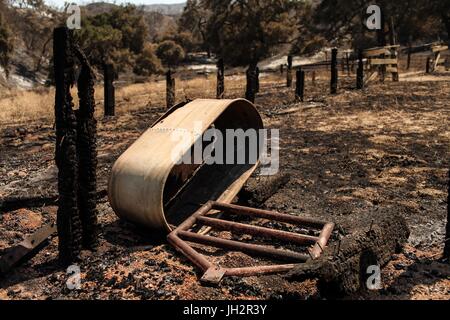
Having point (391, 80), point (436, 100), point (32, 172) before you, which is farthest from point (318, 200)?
point (391, 80)

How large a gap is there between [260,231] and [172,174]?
211cm

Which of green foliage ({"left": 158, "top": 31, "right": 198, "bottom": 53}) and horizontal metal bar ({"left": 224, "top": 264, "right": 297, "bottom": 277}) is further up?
green foliage ({"left": 158, "top": 31, "right": 198, "bottom": 53})

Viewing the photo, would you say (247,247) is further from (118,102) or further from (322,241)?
(118,102)

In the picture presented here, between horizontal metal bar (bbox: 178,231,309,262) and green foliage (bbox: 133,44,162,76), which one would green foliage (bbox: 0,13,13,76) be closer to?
green foliage (bbox: 133,44,162,76)

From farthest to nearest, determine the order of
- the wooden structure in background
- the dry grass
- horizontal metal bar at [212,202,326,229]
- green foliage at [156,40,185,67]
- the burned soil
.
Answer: green foliage at [156,40,185,67], the wooden structure in background, the dry grass, horizontal metal bar at [212,202,326,229], the burned soil

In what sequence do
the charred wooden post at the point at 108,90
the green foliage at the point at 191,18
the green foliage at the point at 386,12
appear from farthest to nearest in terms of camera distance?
the green foliage at the point at 191,18, the green foliage at the point at 386,12, the charred wooden post at the point at 108,90

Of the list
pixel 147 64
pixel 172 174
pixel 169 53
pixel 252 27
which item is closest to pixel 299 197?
pixel 172 174

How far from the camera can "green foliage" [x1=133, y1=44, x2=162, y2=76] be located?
117 feet

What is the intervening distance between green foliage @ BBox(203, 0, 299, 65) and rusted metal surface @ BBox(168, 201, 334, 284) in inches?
861

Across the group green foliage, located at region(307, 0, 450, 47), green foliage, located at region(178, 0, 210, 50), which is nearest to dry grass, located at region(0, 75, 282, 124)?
green foliage, located at region(307, 0, 450, 47)

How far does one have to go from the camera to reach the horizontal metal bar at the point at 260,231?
4.73 m

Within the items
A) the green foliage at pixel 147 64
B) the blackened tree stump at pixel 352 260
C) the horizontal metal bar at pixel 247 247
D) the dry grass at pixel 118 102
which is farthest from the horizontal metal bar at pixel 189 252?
the green foliage at pixel 147 64

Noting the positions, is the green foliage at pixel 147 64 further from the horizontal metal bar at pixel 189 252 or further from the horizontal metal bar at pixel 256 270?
the horizontal metal bar at pixel 256 270
